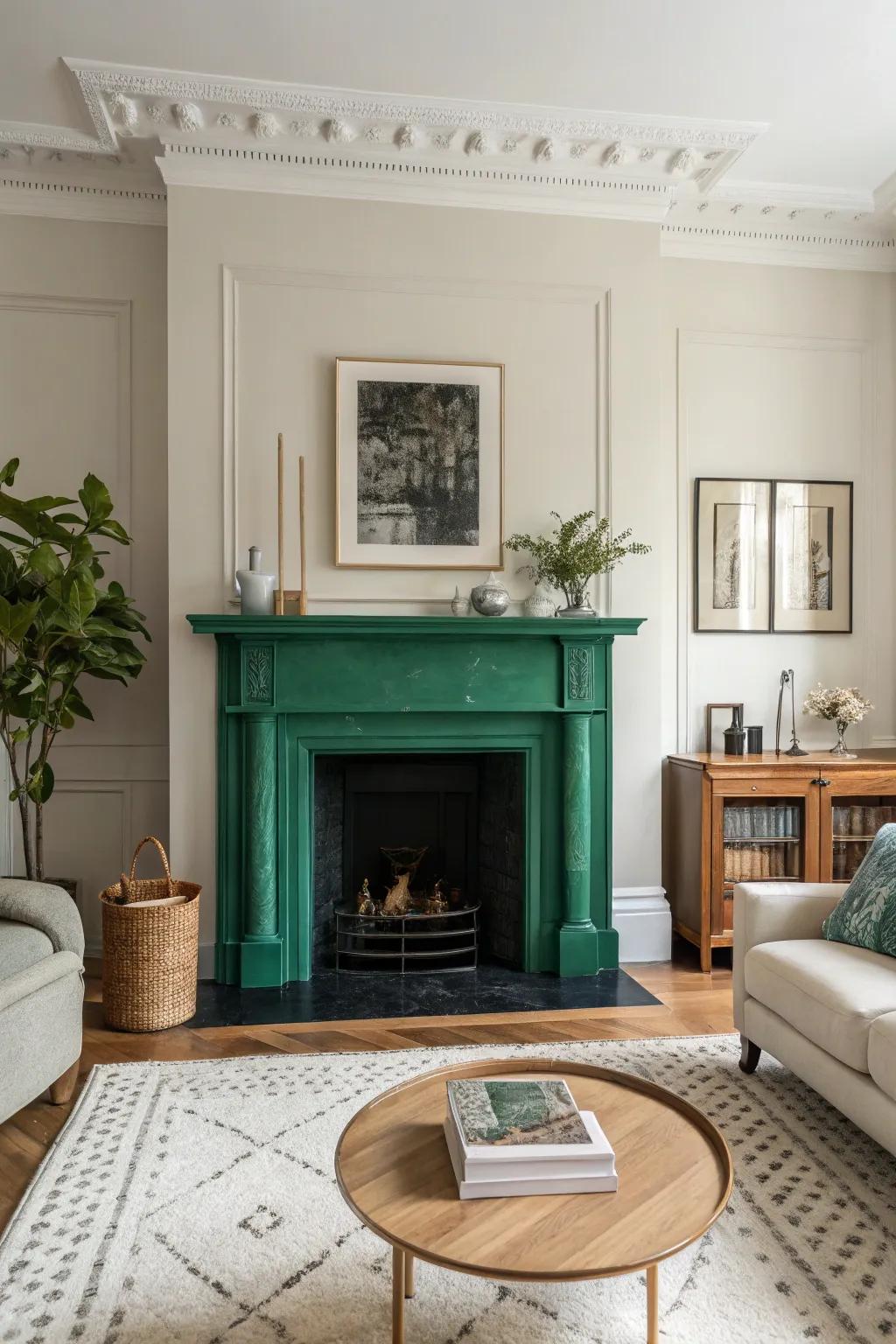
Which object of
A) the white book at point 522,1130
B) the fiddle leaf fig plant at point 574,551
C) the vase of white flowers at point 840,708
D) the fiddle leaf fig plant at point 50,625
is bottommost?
the white book at point 522,1130

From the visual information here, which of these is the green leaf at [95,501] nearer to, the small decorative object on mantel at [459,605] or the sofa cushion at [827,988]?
the small decorative object on mantel at [459,605]

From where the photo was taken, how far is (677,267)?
4.10 meters

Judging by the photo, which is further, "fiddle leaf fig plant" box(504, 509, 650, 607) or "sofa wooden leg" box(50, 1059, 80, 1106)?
"fiddle leaf fig plant" box(504, 509, 650, 607)

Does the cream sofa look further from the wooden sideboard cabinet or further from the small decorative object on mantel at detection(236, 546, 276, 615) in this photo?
the small decorative object on mantel at detection(236, 546, 276, 615)

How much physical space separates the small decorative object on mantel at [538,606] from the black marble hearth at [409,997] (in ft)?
4.73

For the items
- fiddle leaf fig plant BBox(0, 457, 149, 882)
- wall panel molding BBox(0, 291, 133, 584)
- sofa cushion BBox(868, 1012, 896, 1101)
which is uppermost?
wall panel molding BBox(0, 291, 133, 584)

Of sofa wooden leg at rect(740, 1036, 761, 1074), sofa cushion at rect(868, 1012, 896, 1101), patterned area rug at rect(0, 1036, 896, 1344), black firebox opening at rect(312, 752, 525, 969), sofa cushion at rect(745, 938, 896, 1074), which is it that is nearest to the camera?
patterned area rug at rect(0, 1036, 896, 1344)

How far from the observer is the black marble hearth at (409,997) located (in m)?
3.14

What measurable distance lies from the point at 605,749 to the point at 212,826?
1.60 metres

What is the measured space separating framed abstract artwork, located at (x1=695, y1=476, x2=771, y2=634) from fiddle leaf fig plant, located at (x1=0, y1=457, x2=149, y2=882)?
8.07ft

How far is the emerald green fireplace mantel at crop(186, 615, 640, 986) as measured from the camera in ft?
11.1

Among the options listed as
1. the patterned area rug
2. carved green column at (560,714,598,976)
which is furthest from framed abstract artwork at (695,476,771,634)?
the patterned area rug

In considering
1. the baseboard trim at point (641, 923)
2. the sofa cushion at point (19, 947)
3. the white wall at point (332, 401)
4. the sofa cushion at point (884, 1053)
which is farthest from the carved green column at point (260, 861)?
the sofa cushion at point (884, 1053)

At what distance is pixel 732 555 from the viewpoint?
412 cm
